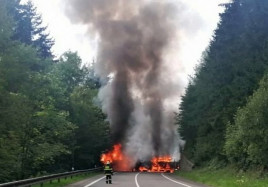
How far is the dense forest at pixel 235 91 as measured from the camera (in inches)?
1029

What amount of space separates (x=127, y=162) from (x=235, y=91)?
42.4 m

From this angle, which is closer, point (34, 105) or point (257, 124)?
point (257, 124)

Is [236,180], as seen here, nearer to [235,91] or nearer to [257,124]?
[257,124]

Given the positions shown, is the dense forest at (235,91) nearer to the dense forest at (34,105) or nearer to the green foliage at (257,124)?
the green foliage at (257,124)

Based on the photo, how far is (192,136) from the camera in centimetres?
6300

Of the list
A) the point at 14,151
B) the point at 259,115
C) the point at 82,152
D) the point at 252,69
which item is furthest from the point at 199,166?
the point at 14,151

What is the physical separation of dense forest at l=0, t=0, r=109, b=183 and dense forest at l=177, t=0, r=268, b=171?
545 inches

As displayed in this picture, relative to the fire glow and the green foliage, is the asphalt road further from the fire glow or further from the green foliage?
the fire glow

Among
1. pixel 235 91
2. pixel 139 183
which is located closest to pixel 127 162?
pixel 235 91

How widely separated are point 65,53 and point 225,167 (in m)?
28.4

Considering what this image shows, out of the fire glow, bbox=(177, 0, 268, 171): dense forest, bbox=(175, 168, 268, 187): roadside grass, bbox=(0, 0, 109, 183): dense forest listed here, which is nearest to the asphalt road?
bbox=(175, 168, 268, 187): roadside grass

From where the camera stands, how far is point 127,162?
77.1 m

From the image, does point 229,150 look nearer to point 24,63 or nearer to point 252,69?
point 252,69

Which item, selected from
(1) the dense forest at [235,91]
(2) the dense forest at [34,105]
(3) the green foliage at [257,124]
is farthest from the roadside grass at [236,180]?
(2) the dense forest at [34,105]
